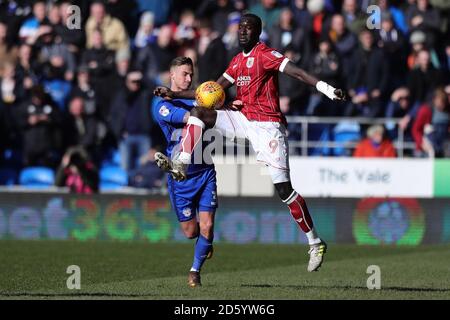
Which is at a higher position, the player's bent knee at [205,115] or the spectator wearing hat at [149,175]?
the player's bent knee at [205,115]

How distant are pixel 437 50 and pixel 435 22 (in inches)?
21.9

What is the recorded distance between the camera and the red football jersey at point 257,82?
11982mm

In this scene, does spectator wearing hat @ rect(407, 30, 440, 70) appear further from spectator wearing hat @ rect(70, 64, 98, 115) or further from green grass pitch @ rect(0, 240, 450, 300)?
spectator wearing hat @ rect(70, 64, 98, 115)

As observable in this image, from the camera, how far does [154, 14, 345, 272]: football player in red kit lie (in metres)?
11.9

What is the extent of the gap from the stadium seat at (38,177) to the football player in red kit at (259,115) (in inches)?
379

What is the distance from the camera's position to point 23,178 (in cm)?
2141

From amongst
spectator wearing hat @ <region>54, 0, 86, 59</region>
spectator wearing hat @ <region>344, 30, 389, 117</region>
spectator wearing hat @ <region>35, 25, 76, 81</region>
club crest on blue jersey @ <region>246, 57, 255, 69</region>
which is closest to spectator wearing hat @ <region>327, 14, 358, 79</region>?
spectator wearing hat @ <region>344, 30, 389, 117</region>

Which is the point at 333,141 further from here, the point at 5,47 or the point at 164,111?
the point at 164,111

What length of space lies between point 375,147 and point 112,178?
4.86m

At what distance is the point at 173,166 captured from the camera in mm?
11633

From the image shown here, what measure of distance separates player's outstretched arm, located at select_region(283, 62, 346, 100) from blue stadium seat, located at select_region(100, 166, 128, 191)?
9735 mm

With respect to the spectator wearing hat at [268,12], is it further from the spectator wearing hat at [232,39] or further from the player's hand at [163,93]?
the player's hand at [163,93]

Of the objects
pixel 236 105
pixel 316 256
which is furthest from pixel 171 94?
pixel 316 256

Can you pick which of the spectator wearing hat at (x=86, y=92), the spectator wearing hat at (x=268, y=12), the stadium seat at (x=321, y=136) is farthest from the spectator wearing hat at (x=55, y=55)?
the stadium seat at (x=321, y=136)
